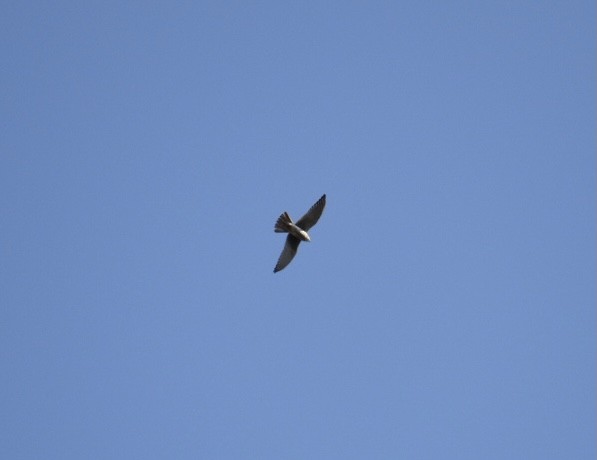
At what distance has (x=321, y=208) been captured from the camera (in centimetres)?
3550

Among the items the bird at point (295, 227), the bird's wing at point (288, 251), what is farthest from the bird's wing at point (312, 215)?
the bird's wing at point (288, 251)

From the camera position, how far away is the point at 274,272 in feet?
118

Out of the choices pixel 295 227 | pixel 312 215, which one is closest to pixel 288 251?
pixel 295 227

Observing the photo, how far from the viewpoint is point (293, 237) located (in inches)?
1409

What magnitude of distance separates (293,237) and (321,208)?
50.7 inches

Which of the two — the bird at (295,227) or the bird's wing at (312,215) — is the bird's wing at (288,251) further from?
the bird's wing at (312,215)

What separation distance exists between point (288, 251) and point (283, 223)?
1.32 metres

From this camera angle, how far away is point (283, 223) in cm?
3509

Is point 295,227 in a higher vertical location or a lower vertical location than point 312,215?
lower

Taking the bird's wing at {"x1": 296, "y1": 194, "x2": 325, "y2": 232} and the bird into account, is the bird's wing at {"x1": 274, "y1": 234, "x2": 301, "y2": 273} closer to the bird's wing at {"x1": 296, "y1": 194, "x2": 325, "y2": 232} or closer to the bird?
the bird

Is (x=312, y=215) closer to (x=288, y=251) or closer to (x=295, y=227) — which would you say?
(x=295, y=227)

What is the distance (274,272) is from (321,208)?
252 cm

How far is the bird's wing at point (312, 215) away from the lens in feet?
116

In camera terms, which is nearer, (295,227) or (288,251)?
(295,227)
